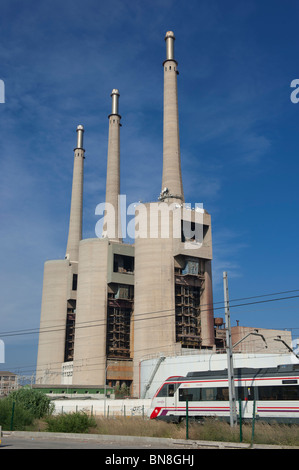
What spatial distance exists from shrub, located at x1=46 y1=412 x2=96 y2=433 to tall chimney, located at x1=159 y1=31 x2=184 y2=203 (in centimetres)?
5533

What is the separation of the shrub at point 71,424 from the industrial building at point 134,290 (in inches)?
1610

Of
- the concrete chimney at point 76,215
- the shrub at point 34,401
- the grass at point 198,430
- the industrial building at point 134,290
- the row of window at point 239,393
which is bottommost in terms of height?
the grass at point 198,430

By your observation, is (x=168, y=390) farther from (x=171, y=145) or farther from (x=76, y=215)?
(x=76, y=215)

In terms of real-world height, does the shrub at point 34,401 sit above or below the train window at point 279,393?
below

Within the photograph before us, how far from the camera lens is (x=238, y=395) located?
31.0 metres

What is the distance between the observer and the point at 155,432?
24.9 meters

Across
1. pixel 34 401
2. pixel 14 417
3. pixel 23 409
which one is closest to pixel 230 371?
pixel 14 417

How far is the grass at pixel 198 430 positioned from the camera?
66.6 ft

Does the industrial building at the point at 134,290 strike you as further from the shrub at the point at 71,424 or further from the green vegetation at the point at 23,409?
the shrub at the point at 71,424

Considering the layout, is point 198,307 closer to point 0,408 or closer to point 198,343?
point 198,343

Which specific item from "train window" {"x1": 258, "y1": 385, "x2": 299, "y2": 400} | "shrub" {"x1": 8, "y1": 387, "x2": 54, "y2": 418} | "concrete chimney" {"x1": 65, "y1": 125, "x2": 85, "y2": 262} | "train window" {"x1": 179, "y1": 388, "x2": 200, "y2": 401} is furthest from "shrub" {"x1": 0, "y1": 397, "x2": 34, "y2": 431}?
"concrete chimney" {"x1": 65, "y1": 125, "x2": 85, "y2": 262}

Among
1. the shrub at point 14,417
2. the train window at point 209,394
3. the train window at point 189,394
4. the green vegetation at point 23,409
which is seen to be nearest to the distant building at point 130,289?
the train window at point 189,394

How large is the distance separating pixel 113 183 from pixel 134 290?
2637 centimetres
